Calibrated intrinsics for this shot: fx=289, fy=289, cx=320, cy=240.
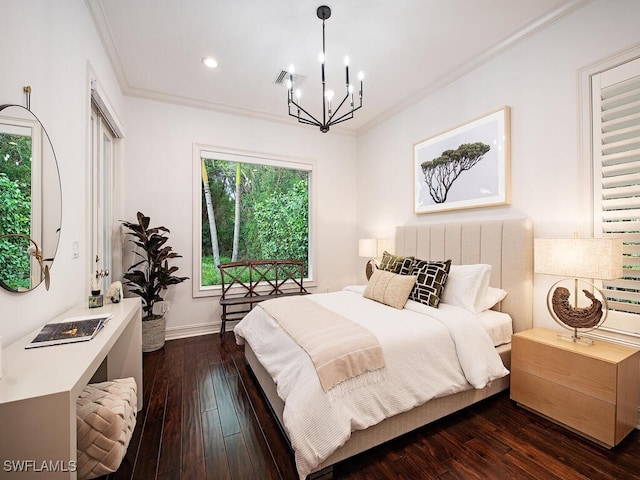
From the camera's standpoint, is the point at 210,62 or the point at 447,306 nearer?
the point at 447,306

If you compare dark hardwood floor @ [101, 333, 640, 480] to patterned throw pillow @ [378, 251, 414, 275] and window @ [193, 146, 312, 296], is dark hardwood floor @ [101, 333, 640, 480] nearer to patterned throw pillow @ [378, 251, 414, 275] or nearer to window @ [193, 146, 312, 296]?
patterned throw pillow @ [378, 251, 414, 275]

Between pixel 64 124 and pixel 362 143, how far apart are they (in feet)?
12.1

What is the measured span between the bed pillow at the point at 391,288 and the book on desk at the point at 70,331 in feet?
6.43

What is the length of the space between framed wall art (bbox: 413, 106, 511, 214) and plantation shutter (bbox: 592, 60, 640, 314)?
2.06 feet

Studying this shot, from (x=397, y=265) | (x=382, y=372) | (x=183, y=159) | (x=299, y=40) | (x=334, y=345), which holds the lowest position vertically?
(x=382, y=372)

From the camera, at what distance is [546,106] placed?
2.31m

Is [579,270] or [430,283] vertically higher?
[579,270]

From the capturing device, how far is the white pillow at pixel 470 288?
2.30 m

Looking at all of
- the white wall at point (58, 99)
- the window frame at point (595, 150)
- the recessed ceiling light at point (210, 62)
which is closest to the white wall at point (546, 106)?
the window frame at point (595, 150)

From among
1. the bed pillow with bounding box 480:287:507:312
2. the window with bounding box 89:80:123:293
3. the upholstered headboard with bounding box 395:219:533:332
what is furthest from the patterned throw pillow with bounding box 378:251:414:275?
the window with bounding box 89:80:123:293

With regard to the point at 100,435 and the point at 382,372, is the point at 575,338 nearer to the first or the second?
the point at 382,372

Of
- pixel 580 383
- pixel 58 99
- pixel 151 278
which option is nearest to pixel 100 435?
pixel 58 99

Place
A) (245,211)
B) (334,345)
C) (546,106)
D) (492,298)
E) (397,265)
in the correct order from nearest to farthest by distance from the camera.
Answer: (334,345) < (546,106) < (492,298) < (397,265) < (245,211)

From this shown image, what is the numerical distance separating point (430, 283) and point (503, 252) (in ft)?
2.29
